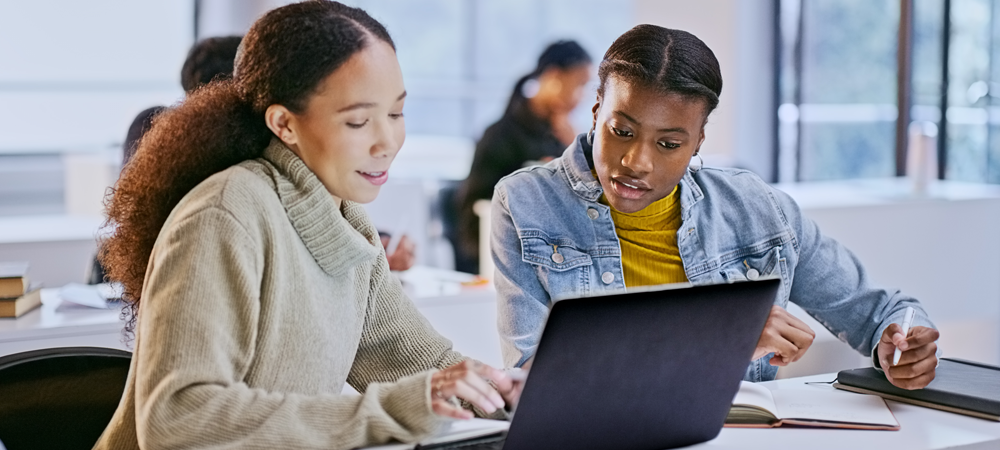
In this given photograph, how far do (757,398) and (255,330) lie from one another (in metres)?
0.71

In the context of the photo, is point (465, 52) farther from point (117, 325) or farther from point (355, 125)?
point (355, 125)

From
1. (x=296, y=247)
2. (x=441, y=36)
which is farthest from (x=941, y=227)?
(x=441, y=36)

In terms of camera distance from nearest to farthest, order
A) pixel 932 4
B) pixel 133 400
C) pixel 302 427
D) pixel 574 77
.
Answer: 1. pixel 302 427
2. pixel 133 400
3. pixel 574 77
4. pixel 932 4

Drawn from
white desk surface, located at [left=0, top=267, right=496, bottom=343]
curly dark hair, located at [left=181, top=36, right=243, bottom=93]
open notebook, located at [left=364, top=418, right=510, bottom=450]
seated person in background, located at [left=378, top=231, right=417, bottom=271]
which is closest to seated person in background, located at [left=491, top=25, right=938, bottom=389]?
open notebook, located at [left=364, top=418, right=510, bottom=450]

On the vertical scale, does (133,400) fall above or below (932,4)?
below

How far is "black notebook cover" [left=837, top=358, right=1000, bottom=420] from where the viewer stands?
1415mm

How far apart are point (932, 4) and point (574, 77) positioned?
1964mm

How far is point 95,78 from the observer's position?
651cm

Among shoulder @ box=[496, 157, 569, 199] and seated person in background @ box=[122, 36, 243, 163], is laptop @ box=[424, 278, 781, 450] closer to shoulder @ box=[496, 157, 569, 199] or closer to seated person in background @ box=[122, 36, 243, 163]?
shoulder @ box=[496, 157, 569, 199]

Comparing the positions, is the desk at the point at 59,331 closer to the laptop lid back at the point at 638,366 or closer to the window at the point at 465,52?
the laptop lid back at the point at 638,366

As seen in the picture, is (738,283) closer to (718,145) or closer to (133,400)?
(133,400)

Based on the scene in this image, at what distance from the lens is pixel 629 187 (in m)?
1.61

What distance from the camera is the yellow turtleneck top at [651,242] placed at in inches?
67.9

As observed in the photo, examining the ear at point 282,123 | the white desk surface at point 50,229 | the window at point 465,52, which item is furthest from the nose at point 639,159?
the window at point 465,52
